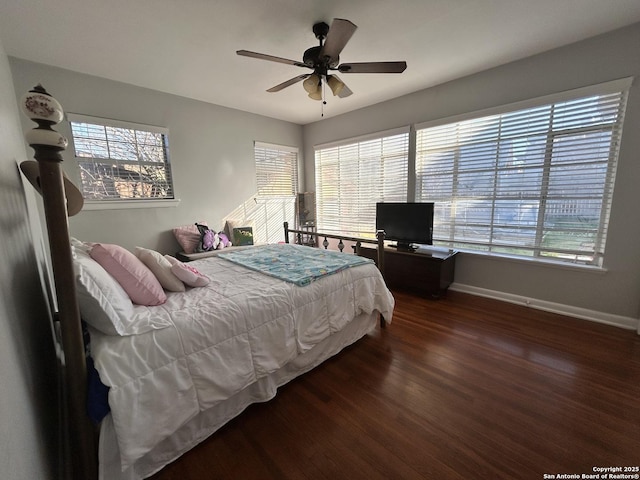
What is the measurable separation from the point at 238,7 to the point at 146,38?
98cm

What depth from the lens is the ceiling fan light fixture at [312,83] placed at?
2301mm

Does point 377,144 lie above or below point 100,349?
above

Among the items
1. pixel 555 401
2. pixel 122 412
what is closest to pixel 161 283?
pixel 122 412

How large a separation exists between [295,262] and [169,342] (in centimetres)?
128

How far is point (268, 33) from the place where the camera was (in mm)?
Result: 2285

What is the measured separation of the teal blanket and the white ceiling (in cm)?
199

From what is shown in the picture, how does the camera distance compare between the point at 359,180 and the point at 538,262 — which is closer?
the point at 538,262

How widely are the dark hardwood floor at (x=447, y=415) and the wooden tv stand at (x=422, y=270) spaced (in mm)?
901

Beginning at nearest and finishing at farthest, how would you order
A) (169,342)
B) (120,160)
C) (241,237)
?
(169,342) < (120,160) < (241,237)

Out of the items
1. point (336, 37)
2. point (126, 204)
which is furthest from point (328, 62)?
point (126, 204)

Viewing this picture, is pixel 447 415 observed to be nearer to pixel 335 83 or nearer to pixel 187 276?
pixel 187 276

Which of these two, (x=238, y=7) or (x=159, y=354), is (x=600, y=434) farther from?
(x=238, y=7)

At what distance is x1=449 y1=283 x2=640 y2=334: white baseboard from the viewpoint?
2.53m

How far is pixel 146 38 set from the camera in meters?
2.31
